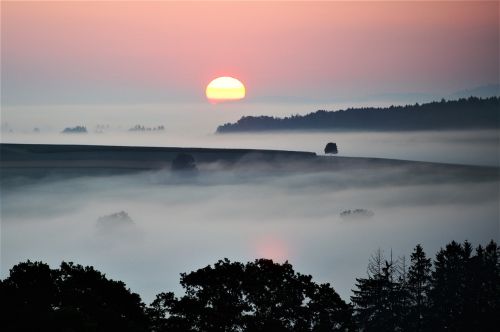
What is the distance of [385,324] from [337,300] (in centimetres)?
1975

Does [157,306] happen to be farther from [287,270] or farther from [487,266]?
[487,266]

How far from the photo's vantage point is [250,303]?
5412 cm

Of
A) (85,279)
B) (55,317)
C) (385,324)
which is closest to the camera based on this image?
(55,317)

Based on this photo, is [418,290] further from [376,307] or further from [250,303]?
[250,303]

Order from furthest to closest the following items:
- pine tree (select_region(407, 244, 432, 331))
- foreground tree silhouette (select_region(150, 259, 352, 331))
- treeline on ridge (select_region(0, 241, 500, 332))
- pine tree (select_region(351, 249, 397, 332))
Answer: pine tree (select_region(407, 244, 432, 331))
pine tree (select_region(351, 249, 397, 332))
foreground tree silhouette (select_region(150, 259, 352, 331))
treeline on ridge (select_region(0, 241, 500, 332))

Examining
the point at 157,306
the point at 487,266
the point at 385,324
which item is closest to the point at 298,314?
the point at 157,306

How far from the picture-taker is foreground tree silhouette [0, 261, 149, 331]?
4391cm

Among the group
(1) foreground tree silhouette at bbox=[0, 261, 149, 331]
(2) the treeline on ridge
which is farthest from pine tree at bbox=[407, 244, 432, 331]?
(1) foreground tree silhouette at bbox=[0, 261, 149, 331]

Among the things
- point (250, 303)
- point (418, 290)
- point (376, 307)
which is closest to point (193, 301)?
point (250, 303)

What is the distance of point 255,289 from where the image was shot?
A: 5428 centimetres

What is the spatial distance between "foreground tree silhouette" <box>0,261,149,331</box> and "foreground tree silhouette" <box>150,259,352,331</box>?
8.81ft

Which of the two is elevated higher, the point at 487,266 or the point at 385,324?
the point at 487,266

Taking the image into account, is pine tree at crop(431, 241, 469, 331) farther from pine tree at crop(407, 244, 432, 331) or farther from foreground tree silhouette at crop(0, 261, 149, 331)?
foreground tree silhouette at crop(0, 261, 149, 331)

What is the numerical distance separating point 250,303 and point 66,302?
1275 centimetres
